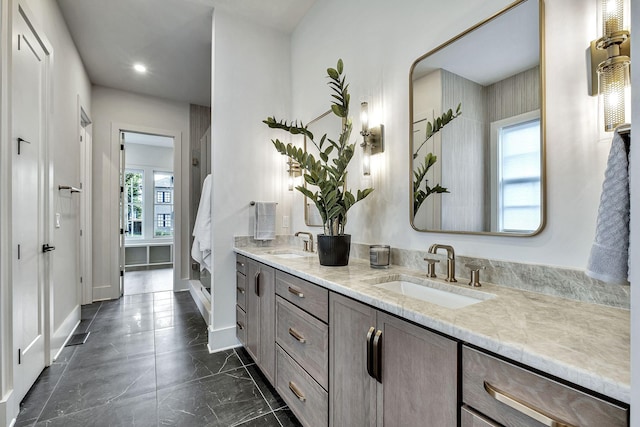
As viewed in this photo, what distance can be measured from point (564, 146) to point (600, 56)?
29 centimetres

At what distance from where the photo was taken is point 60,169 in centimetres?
259

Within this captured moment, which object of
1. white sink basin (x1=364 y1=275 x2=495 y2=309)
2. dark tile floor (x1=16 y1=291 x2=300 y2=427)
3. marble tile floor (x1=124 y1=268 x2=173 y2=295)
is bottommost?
marble tile floor (x1=124 y1=268 x2=173 y2=295)

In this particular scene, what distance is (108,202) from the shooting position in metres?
4.10

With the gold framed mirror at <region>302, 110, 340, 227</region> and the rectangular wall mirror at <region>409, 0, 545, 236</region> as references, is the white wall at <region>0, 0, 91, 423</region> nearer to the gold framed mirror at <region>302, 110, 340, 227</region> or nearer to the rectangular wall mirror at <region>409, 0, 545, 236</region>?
the gold framed mirror at <region>302, 110, 340, 227</region>

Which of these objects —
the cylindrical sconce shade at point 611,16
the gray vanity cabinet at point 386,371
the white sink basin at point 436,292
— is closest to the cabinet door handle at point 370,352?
the gray vanity cabinet at point 386,371

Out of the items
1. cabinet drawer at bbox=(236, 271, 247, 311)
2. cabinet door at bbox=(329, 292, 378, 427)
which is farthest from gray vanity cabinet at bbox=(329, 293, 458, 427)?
cabinet drawer at bbox=(236, 271, 247, 311)

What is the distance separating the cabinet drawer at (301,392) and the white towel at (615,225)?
3.68ft

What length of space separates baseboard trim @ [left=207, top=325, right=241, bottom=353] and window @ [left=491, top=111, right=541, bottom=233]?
7.47 ft

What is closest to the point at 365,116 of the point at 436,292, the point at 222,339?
the point at 436,292

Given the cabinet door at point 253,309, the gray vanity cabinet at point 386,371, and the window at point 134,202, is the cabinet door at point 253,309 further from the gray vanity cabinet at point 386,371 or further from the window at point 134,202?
the window at point 134,202

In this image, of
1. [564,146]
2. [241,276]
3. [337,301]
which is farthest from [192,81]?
[564,146]

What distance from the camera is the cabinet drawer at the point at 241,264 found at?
2393 mm

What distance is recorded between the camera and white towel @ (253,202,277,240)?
2715 mm

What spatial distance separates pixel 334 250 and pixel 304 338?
0.51m
